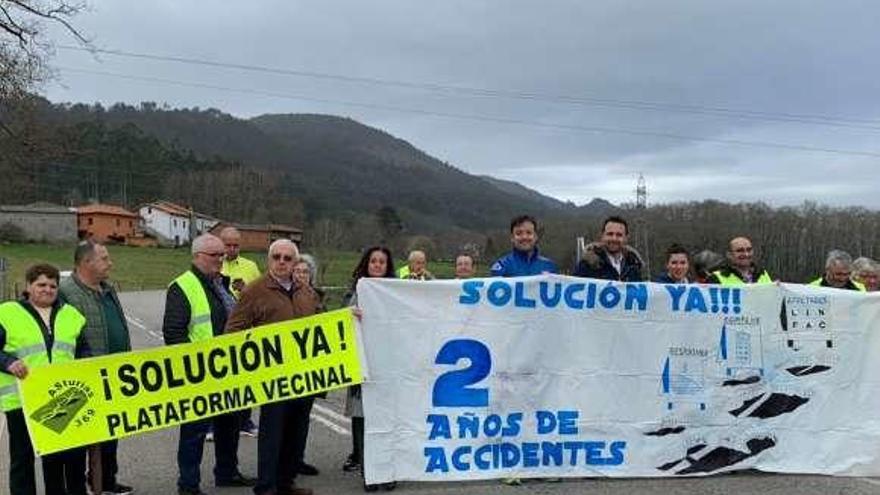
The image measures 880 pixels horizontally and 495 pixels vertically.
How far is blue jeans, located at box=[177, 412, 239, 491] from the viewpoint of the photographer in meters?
6.60

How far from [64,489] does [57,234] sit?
345 ft

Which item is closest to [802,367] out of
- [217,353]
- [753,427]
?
[753,427]

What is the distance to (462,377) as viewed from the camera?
6992 millimetres

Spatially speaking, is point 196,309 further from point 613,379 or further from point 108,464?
point 613,379

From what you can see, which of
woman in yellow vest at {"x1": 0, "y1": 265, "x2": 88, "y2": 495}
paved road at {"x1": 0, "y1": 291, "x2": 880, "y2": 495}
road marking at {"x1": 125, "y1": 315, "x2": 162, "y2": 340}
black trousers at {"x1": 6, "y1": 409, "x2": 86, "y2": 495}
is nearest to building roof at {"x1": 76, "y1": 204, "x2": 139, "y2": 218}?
road marking at {"x1": 125, "y1": 315, "x2": 162, "y2": 340}

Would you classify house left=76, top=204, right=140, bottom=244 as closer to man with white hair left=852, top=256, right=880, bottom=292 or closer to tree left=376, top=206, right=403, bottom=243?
tree left=376, top=206, right=403, bottom=243

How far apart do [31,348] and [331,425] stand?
4.18 meters

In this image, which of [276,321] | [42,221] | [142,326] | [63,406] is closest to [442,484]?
[276,321]

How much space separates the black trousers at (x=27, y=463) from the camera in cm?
595

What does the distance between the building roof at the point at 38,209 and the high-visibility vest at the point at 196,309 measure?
334 ft

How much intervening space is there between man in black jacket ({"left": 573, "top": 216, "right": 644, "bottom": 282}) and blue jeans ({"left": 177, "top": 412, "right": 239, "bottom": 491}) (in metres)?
3.23

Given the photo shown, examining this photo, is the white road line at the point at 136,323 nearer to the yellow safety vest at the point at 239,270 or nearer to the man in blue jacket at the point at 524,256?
the yellow safety vest at the point at 239,270

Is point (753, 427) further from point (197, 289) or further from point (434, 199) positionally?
point (434, 199)

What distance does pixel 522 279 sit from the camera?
7.19 meters
